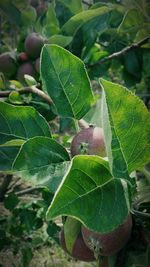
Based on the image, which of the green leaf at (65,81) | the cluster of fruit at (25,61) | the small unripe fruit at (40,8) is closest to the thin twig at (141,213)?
the green leaf at (65,81)

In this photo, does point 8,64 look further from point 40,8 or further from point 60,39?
point 40,8

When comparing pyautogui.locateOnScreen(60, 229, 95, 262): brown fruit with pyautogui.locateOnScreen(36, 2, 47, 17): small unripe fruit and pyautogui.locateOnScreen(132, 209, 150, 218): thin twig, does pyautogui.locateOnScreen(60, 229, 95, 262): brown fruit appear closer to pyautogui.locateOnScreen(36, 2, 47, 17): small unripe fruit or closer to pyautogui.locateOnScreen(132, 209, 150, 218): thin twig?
pyautogui.locateOnScreen(132, 209, 150, 218): thin twig

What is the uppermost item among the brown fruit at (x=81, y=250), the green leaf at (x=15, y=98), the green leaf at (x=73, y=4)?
the green leaf at (x=73, y=4)

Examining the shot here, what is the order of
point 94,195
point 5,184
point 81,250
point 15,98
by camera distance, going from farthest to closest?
1. point 5,184
2. point 15,98
3. point 81,250
4. point 94,195

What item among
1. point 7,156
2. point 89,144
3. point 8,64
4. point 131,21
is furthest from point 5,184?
point 89,144

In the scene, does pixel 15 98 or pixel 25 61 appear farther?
pixel 25 61

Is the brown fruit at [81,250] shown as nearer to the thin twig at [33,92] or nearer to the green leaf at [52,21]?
the thin twig at [33,92]

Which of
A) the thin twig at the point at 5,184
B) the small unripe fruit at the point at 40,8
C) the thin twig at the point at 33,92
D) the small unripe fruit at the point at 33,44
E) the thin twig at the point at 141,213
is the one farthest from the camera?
the small unripe fruit at the point at 40,8
